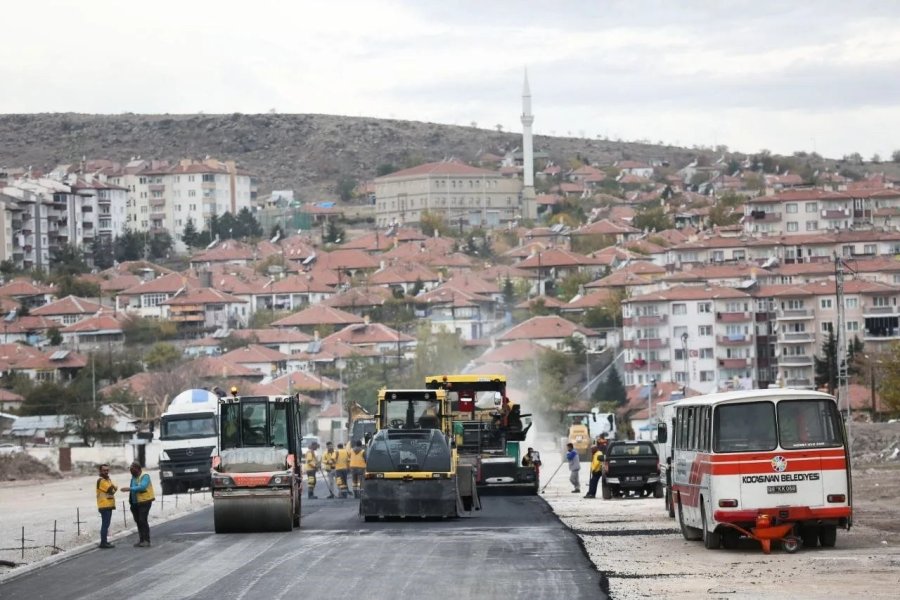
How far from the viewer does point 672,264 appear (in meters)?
171

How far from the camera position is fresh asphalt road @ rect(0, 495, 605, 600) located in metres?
21.3

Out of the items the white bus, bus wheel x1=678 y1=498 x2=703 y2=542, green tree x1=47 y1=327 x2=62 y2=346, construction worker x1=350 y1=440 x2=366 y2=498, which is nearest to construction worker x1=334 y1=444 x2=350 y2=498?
construction worker x1=350 y1=440 x2=366 y2=498

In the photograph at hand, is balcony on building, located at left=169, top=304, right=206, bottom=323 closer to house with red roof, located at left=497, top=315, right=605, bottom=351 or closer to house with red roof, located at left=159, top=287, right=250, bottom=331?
house with red roof, located at left=159, top=287, right=250, bottom=331

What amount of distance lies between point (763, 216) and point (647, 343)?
2183 inches

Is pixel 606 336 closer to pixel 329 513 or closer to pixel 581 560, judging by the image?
pixel 329 513

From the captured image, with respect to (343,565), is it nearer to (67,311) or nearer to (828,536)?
(828,536)

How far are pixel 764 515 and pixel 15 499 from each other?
106ft

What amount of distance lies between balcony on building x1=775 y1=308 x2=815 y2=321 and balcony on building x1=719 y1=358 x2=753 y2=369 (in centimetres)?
398

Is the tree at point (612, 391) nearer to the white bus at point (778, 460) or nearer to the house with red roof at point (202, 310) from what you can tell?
the house with red roof at point (202, 310)

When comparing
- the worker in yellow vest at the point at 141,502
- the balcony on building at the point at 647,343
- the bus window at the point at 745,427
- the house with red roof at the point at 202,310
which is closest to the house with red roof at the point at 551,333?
the balcony on building at the point at 647,343

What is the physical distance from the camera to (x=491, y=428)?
43750mm

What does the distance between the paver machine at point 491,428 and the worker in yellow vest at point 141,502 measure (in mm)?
14132

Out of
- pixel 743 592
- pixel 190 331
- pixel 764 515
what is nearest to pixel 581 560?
pixel 764 515

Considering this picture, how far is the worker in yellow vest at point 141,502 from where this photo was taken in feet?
95.5
